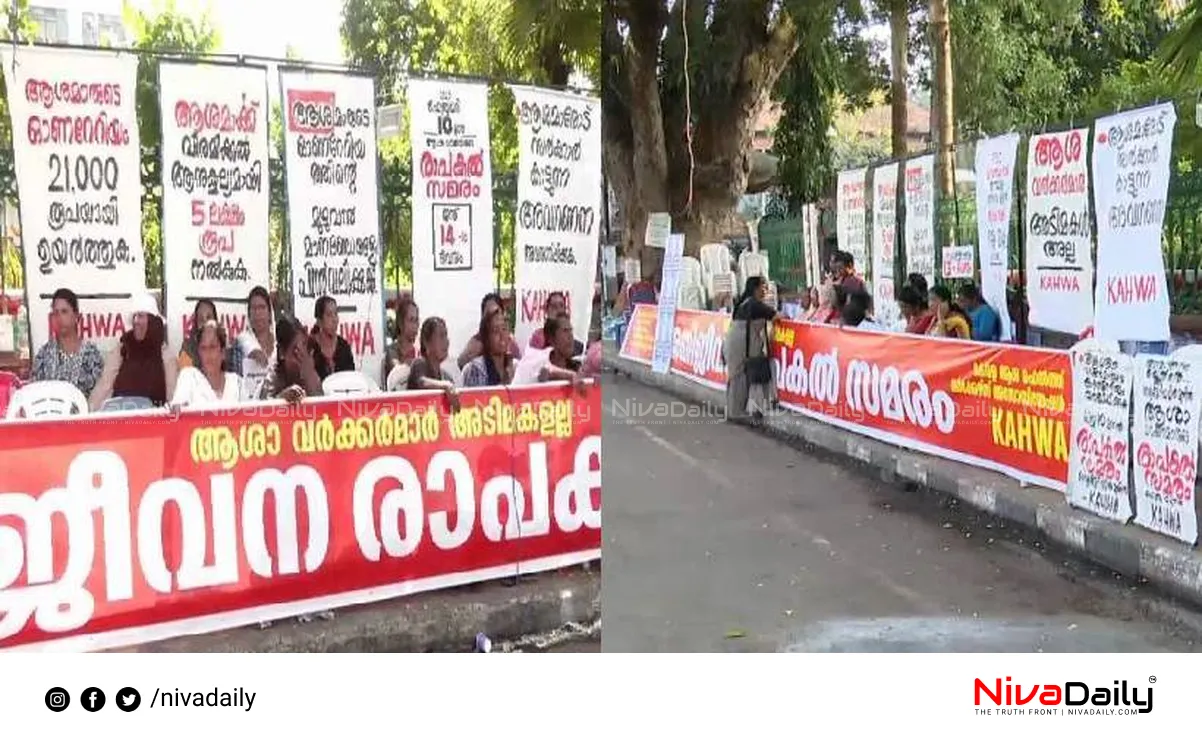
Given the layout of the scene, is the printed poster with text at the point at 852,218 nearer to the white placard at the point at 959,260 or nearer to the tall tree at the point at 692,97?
the tall tree at the point at 692,97

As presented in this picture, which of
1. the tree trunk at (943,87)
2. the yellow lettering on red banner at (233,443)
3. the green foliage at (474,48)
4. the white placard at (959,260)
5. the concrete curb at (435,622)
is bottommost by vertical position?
the concrete curb at (435,622)

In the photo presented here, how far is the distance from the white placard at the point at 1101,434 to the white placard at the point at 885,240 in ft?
10.7

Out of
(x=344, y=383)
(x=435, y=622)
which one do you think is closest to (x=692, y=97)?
(x=344, y=383)

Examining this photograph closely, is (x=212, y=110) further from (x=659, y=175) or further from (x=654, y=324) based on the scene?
(x=654, y=324)

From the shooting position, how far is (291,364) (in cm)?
410

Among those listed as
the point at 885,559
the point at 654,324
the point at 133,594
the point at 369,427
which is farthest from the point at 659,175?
the point at 133,594

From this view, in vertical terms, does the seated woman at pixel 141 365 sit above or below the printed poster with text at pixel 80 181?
below

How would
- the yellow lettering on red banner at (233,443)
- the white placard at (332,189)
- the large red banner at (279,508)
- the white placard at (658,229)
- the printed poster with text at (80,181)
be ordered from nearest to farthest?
the large red banner at (279,508)
the yellow lettering on red banner at (233,443)
the printed poster with text at (80,181)
the white placard at (332,189)
the white placard at (658,229)

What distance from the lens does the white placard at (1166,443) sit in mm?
4234

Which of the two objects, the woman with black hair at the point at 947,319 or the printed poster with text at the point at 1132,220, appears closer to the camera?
the printed poster with text at the point at 1132,220
